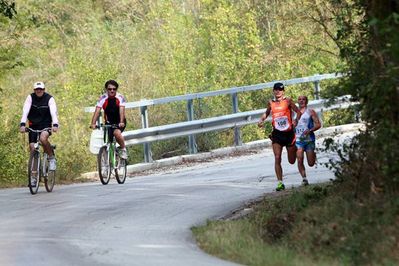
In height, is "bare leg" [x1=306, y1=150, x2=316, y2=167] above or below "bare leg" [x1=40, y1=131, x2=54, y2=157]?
below

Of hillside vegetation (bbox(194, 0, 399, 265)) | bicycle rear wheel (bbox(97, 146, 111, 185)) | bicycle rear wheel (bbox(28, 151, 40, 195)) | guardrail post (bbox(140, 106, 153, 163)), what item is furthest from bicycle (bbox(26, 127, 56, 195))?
hillside vegetation (bbox(194, 0, 399, 265))

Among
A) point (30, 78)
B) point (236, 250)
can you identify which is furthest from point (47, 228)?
point (30, 78)

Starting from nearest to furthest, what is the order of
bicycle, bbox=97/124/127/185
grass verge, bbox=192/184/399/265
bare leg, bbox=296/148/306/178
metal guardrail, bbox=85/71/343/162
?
1. grass verge, bbox=192/184/399/265
2. bare leg, bbox=296/148/306/178
3. bicycle, bbox=97/124/127/185
4. metal guardrail, bbox=85/71/343/162

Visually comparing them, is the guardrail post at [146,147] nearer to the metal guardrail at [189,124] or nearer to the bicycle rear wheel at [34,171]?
the metal guardrail at [189,124]

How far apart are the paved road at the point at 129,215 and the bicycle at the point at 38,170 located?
0.19 metres

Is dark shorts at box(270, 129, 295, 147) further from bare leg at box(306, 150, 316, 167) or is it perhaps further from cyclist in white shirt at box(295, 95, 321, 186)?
bare leg at box(306, 150, 316, 167)

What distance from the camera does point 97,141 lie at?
68.2ft

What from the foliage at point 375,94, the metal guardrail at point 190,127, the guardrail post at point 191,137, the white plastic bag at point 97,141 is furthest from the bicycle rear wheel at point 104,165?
the foliage at point 375,94

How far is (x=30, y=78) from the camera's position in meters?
37.2

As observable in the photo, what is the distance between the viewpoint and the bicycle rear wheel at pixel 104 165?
1948 cm

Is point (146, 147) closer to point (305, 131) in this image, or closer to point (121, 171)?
point (121, 171)

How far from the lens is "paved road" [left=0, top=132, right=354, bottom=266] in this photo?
11.0 metres

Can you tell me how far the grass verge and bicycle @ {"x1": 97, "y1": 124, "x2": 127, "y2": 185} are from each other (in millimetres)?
6905

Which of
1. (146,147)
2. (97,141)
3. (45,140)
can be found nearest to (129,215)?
(45,140)
